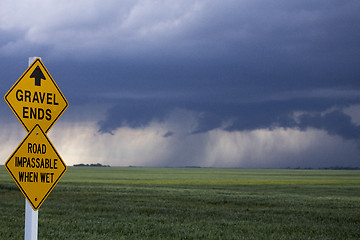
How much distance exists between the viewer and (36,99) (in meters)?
6.90

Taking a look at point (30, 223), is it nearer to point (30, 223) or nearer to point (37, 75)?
point (30, 223)

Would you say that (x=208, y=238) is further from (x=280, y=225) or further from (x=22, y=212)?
(x=22, y=212)

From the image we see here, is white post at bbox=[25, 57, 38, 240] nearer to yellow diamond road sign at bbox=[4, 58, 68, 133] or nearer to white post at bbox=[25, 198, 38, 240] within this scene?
white post at bbox=[25, 198, 38, 240]

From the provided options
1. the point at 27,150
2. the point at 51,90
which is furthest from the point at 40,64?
the point at 27,150

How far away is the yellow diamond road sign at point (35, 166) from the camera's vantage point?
6.61 meters

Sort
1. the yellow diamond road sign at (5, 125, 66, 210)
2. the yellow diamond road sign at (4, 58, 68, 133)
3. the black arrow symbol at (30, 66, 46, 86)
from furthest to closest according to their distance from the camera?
the black arrow symbol at (30, 66, 46, 86) < the yellow diamond road sign at (4, 58, 68, 133) < the yellow diamond road sign at (5, 125, 66, 210)

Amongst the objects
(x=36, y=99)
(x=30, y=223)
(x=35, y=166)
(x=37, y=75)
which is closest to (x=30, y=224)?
(x=30, y=223)

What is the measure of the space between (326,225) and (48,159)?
56.1 feet

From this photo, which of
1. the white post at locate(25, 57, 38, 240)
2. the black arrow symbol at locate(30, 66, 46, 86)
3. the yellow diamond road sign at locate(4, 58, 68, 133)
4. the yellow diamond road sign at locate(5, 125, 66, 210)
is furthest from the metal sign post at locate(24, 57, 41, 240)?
the black arrow symbol at locate(30, 66, 46, 86)

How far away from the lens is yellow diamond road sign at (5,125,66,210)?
6605mm

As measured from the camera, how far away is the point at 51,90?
7.09 m

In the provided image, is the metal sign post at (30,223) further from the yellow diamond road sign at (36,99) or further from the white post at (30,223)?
the yellow diamond road sign at (36,99)

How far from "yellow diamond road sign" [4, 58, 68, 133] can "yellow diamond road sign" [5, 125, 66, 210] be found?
18 cm

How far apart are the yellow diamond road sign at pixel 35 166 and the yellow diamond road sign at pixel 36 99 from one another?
180 mm
